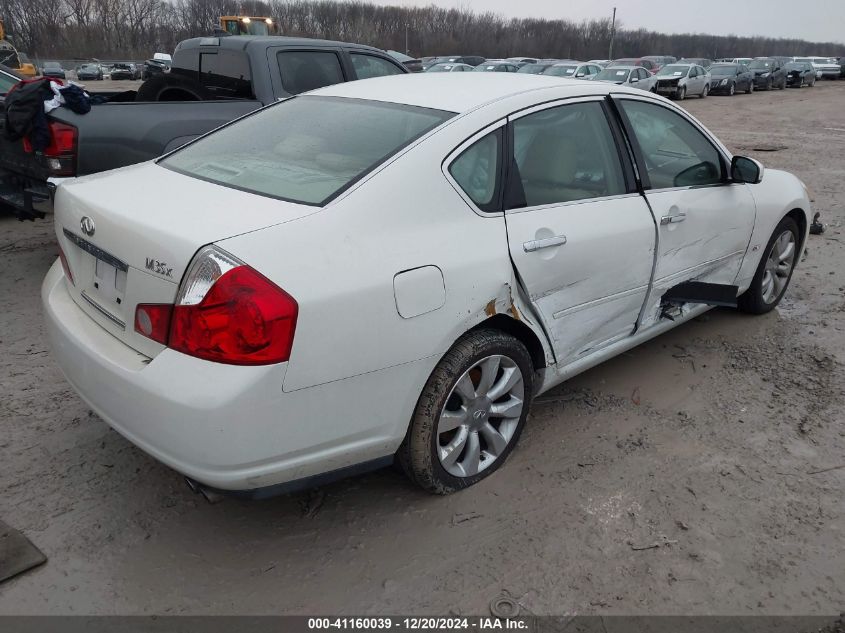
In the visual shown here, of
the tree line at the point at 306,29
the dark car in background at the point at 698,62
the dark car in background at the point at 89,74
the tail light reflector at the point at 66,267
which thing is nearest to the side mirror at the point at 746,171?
the tail light reflector at the point at 66,267

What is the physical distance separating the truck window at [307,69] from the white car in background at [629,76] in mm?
18661

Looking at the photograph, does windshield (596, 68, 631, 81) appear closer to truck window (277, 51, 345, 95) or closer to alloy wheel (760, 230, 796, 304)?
truck window (277, 51, 345, 95)

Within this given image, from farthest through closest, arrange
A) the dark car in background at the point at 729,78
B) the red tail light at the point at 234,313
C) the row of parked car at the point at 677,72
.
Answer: the dark car in background at the point at 729,78
the row of parked car at the point at 677,72
the red tail light at the point at 234,313

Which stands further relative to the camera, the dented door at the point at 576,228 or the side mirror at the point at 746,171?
the side mirror at the point at 746,171

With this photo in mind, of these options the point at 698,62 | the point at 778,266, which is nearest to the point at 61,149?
the point at 778,266

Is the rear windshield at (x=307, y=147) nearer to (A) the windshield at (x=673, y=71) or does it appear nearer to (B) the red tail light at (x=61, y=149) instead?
(B) the red tail light at (x=61, y=149)

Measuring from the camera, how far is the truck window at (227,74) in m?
5.86

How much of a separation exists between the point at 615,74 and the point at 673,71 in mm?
4258

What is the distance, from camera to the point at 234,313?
200 centimetres

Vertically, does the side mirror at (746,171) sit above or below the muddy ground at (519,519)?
above

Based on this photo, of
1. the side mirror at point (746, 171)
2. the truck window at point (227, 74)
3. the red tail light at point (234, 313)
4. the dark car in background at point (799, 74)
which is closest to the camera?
the red tail light at point (234, 313)

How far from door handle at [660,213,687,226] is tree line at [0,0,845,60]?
7880 cm

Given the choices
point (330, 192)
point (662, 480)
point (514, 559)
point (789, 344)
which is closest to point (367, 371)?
point (330, 192)

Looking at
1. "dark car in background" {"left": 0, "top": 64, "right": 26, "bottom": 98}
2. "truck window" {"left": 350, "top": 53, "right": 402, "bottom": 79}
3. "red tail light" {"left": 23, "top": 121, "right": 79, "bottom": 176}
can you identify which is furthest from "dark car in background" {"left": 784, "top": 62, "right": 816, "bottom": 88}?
"red tail light" {"left": 23, "top": 121, "right": 79, "bottom": 176}
